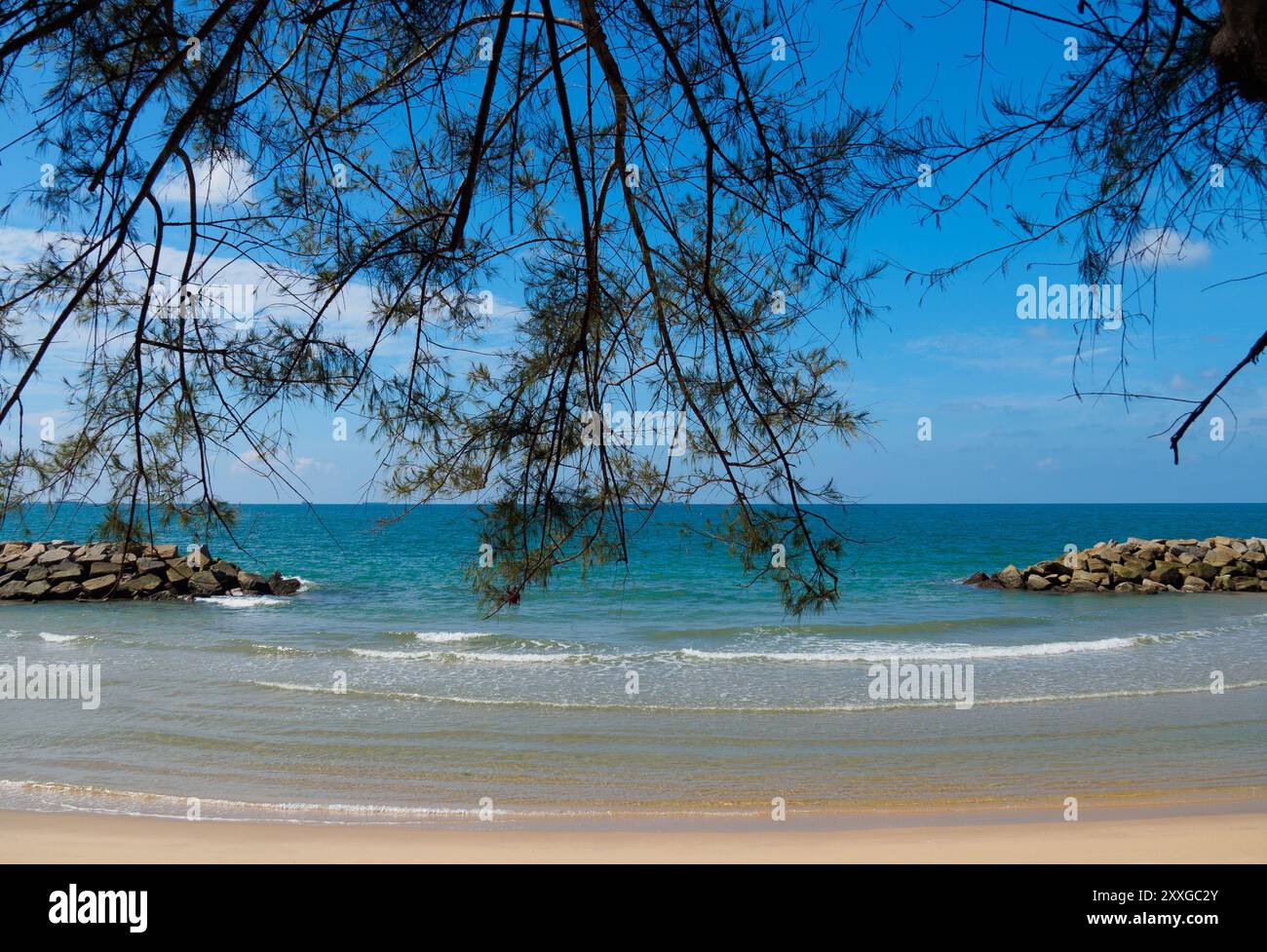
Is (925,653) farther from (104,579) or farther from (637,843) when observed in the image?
(104,579)

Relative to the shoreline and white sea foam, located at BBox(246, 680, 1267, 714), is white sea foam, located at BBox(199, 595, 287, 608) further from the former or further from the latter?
the shoreline

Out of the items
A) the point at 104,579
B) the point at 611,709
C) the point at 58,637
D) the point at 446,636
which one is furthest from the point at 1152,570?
the point at 104,579

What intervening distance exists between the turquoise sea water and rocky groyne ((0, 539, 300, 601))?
1075 millimetres

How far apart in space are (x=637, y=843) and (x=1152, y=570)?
1882 centimetres

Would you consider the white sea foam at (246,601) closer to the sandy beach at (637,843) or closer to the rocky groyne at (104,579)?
the rocky groyne at (104,579)

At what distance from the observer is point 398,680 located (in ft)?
31.8

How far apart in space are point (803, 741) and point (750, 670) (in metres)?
3.36

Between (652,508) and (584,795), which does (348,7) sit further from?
(584,795)

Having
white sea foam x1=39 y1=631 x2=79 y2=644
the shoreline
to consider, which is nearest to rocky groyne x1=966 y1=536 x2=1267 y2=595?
the shoreline

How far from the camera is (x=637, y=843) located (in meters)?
4.63

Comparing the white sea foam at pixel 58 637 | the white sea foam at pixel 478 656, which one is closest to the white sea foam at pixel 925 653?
the white sea foam at pixel 478 656

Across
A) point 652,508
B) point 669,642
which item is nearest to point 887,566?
point 669,642

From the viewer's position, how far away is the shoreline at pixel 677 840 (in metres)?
4.32

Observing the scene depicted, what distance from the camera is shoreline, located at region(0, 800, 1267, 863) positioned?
4.32 m
